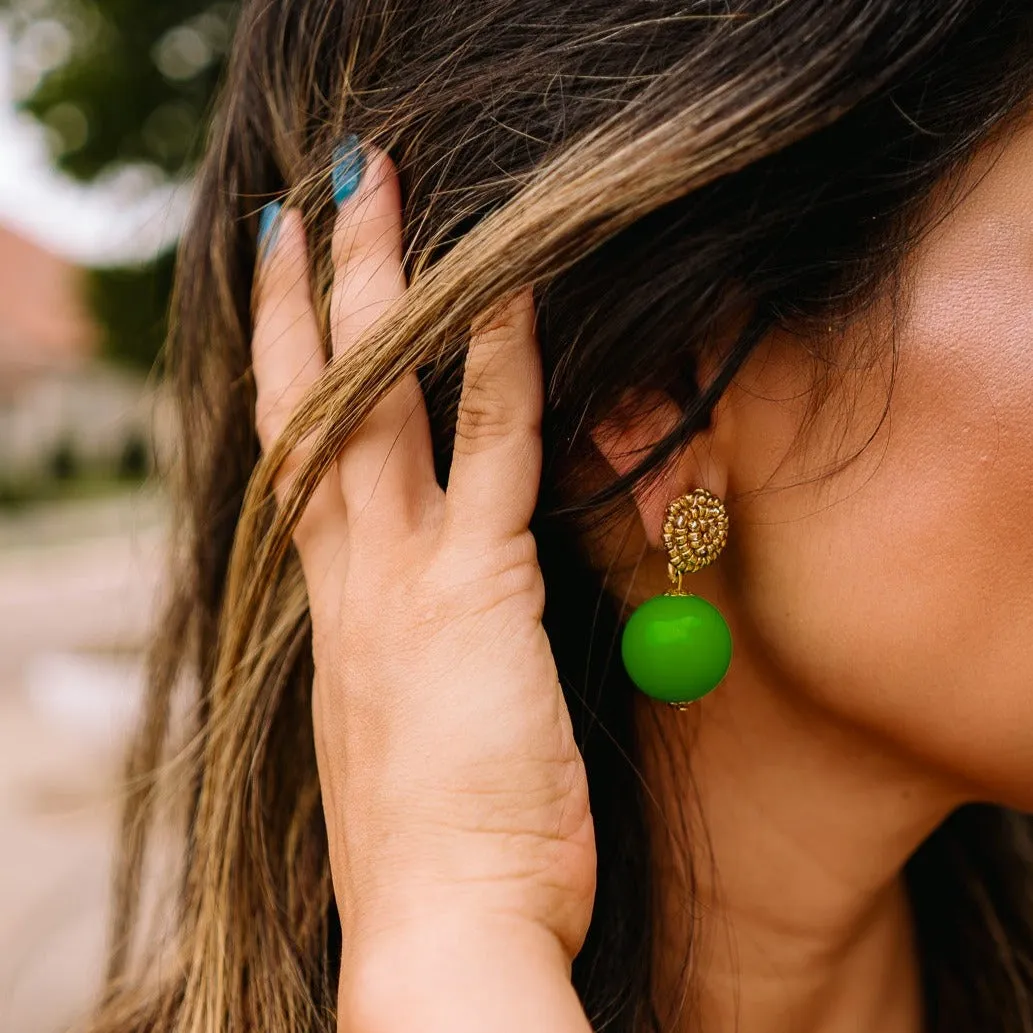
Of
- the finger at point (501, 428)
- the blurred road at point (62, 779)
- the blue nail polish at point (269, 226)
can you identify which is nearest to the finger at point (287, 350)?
the blue nail polish at point (269, 226)

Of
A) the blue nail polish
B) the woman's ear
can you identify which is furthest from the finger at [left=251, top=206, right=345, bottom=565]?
the woman's ear

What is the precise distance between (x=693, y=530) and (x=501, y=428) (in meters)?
0.25

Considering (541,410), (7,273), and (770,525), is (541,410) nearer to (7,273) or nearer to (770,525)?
(770,525)

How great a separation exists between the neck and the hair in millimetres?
53

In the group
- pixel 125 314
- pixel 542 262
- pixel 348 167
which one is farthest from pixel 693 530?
pixel 125 314

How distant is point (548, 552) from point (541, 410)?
0.73ft

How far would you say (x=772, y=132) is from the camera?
1.06 m

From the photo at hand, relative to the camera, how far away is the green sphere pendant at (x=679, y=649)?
48.4 inches

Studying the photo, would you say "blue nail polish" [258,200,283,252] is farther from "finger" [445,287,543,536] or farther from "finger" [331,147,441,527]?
"finger" [445,287,543,536]

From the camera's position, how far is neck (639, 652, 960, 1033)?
1.46 metres

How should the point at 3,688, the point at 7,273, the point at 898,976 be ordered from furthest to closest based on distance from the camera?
1. the point at 7,273
2. the point at 3,688
3. the point at 898,976

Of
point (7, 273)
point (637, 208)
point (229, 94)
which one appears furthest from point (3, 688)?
point (7, 273)

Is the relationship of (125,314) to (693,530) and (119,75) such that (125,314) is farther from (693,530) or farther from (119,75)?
(693,530)

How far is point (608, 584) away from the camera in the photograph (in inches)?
55.9
